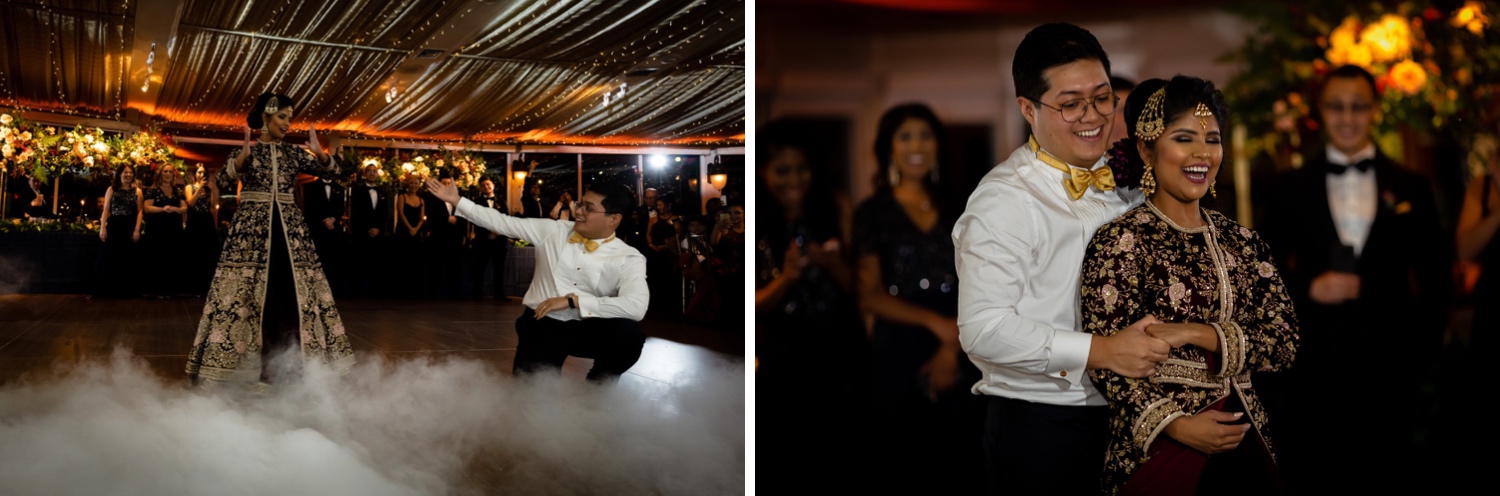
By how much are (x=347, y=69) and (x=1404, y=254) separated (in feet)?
9.47

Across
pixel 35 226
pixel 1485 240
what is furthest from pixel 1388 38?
pixel 35 226

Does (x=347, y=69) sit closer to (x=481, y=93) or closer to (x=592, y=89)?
(x=481, y=93)

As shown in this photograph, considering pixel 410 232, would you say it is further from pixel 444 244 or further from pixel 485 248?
pixel 485 248

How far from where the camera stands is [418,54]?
3021 mm

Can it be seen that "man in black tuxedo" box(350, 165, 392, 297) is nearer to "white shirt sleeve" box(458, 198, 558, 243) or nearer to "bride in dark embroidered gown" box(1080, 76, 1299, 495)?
"white shirt sleeve" box(458, 198, 558, 243)

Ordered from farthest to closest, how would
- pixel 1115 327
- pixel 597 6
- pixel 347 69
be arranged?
pixel 597 6, pixel 347 69, pixel 1115 327

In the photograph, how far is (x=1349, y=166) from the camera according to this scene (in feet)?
6.22

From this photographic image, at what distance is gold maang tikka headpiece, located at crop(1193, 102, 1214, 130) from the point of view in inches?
69.2

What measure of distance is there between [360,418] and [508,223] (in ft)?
2.45

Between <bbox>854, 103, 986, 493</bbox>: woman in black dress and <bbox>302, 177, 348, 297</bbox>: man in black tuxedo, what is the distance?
178 centimetres

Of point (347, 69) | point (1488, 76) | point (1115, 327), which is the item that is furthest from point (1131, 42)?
point (347, 69)

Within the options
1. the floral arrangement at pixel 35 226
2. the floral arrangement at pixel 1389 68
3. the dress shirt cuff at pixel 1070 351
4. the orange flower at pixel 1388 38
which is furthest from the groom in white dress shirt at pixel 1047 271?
the floral arrangement at pixel 35 226

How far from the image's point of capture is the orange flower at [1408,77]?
1.89 m

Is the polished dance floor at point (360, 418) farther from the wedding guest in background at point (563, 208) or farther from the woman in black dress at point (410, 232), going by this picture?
the wedding guest in background at point (563, 208)
